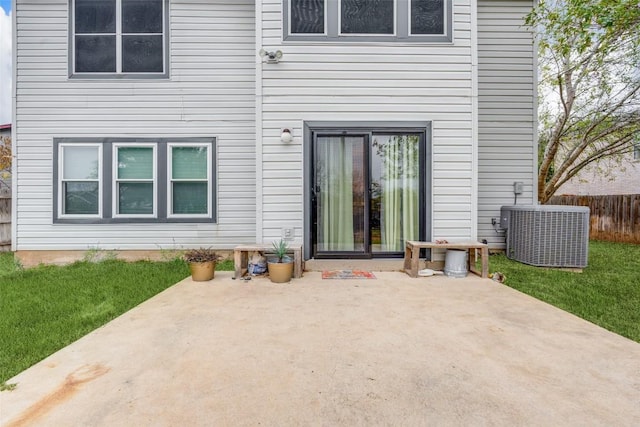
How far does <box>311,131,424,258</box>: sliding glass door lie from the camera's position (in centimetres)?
464

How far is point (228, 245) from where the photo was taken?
18.2 feet

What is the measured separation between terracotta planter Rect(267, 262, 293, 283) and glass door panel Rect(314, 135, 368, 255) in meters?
0.85

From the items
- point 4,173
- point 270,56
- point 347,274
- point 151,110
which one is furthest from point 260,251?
point 4,173

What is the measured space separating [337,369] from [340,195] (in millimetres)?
3038

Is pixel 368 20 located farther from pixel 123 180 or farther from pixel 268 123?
pixel 123 180

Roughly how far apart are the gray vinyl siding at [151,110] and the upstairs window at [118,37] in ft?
0.64

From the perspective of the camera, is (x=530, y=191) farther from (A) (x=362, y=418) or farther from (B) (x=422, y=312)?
(A) (x=362, y=418)

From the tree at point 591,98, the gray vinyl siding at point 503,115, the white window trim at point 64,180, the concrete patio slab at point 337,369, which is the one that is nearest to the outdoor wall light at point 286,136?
the concrete patio slab at point 337,369

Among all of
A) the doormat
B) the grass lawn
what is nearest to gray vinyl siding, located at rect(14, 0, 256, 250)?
the grass lawn

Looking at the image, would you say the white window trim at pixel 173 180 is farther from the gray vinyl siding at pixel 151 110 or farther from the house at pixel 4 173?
the house at pixel 4 173

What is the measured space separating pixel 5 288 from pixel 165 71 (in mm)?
3952

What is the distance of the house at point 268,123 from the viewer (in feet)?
14.7

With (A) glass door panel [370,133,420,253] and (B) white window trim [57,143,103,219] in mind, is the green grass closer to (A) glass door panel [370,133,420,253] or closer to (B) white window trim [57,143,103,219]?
(A) glass door panel [370,133,420,253]

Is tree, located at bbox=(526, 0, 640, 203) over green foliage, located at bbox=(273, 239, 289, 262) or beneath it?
over
